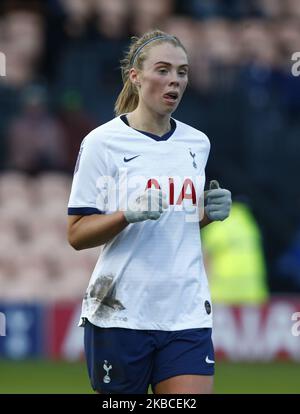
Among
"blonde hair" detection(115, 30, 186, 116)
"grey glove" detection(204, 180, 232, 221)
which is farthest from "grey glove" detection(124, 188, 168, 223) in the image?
"blonde hair" detection(115, 30, 186, 116)

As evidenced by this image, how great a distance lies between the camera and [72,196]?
5.52 meters

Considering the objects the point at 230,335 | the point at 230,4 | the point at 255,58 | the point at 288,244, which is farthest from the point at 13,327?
the point at 230,4

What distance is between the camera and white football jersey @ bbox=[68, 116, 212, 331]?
5.46 metres

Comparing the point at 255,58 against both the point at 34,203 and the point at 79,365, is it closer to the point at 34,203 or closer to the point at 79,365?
the point at 34,203

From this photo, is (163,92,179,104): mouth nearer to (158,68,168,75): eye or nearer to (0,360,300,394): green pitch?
(158,68,168,75): eye

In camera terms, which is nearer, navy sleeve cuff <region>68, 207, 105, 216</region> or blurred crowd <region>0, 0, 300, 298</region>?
navy sleeve cuff <region>68, 207, 105, 216</region>

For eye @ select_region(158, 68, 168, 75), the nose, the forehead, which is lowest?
the nose

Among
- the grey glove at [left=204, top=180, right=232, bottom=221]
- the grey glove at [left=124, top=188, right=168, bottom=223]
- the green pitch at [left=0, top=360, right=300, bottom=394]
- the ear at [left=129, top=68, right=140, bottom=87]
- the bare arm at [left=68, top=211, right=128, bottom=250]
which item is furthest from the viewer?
the green pitch at [left=0, top=360, right=300, bottom=394]

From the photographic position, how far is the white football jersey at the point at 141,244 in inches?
215

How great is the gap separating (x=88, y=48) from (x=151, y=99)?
9.68 meters

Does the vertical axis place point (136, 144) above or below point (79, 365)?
above

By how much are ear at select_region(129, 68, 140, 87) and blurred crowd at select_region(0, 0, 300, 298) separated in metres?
8.50

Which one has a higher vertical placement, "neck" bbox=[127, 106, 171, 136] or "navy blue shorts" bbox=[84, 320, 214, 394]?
"neck" bbox=[127, 106, 171, 136]

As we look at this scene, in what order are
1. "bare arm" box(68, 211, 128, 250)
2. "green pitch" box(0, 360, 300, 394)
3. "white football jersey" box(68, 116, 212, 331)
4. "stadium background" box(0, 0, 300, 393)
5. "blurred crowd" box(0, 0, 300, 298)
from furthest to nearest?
1. "blurred crowd" box(0, 0, 300, 298)
2. "stadium background" box(0, 0, 300, 393)
3. "green pitch" box(0, 360, 300, 394)
4. "white football jersey" box(68, 116, 212, 331)
5. "bare arm" box(68, 211, 128, 250)
